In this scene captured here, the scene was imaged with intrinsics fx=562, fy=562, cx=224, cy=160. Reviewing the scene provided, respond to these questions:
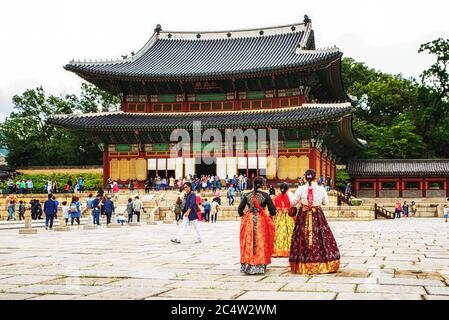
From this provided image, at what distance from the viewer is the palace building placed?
113ft

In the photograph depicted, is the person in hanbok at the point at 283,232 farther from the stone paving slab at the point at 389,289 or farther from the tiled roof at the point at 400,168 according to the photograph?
the tiled roof at the point at 400,168

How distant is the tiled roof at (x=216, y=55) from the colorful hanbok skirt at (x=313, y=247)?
26060 mm

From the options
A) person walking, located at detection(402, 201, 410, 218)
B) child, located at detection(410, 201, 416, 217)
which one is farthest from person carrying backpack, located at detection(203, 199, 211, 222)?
child, located at detection(410, 201, 416, 217)

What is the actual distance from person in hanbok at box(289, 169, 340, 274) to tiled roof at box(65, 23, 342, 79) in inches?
1018

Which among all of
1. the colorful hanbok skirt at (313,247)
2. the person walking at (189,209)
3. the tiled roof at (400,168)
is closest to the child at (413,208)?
the tiled roof at (400,168)

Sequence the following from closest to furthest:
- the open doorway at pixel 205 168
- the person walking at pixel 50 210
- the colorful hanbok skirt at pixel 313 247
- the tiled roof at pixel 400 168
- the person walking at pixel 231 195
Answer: the colorful hanbok skirt at pixel 313 247 < the person walking at pixel 50 210 < the person walking at pixel 231 195 < the open doorway at pixel 205 168 < the tiled roof at pixel 400 168

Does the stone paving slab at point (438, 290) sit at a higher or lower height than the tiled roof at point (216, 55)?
lower

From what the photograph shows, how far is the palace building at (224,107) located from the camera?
34.5 metres

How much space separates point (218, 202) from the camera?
29.8m

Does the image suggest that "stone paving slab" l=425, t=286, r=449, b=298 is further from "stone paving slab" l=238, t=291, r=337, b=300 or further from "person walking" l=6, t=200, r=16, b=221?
"person walking" l=6, t=200, r=16, b=221

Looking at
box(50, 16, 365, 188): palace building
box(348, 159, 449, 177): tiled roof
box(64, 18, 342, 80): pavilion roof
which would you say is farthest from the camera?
box(348, 159, 449, 177): tiled roof

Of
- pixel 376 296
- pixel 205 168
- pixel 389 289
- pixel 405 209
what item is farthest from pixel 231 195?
pixel 376 296

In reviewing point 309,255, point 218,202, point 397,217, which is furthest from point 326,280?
point 397,217

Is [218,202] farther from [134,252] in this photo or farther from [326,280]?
[326,280]
